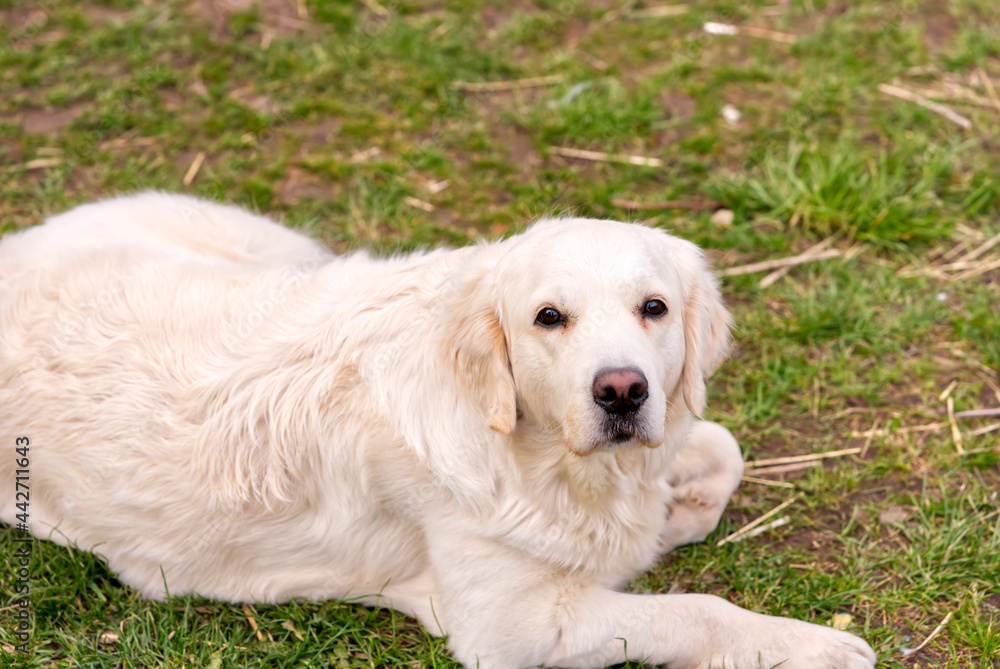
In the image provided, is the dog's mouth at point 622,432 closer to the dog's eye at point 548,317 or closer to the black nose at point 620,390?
the black nose at point 620,390

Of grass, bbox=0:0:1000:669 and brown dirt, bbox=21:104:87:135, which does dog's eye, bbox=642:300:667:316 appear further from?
brown dirt, bbox=21:104:87:135

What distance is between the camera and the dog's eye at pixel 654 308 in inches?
110

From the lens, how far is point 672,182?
206 inches

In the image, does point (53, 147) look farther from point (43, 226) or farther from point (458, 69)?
point (458, 69)

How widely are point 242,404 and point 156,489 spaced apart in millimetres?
435

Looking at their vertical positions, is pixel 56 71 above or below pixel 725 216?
above

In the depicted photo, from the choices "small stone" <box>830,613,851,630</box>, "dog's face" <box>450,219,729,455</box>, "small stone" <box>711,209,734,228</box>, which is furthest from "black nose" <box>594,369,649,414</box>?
"small stone" <box>711,209,734,228</box>

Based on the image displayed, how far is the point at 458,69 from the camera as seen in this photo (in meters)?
5.95

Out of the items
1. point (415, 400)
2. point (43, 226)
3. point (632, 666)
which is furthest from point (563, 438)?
point (43, 226)

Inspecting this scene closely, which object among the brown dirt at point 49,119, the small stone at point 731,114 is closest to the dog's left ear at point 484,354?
the small stone at point 731,114

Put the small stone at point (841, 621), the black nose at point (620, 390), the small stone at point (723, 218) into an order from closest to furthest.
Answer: the black nose at point (620, 390) < the small stone at point (841, 621) < the small stone at point (723, 218)

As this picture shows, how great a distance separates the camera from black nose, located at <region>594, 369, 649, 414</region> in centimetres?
261

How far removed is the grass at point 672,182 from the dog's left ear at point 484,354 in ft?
3.35

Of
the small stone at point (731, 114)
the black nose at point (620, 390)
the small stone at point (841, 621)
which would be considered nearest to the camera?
the black nose at point (620, 390)
